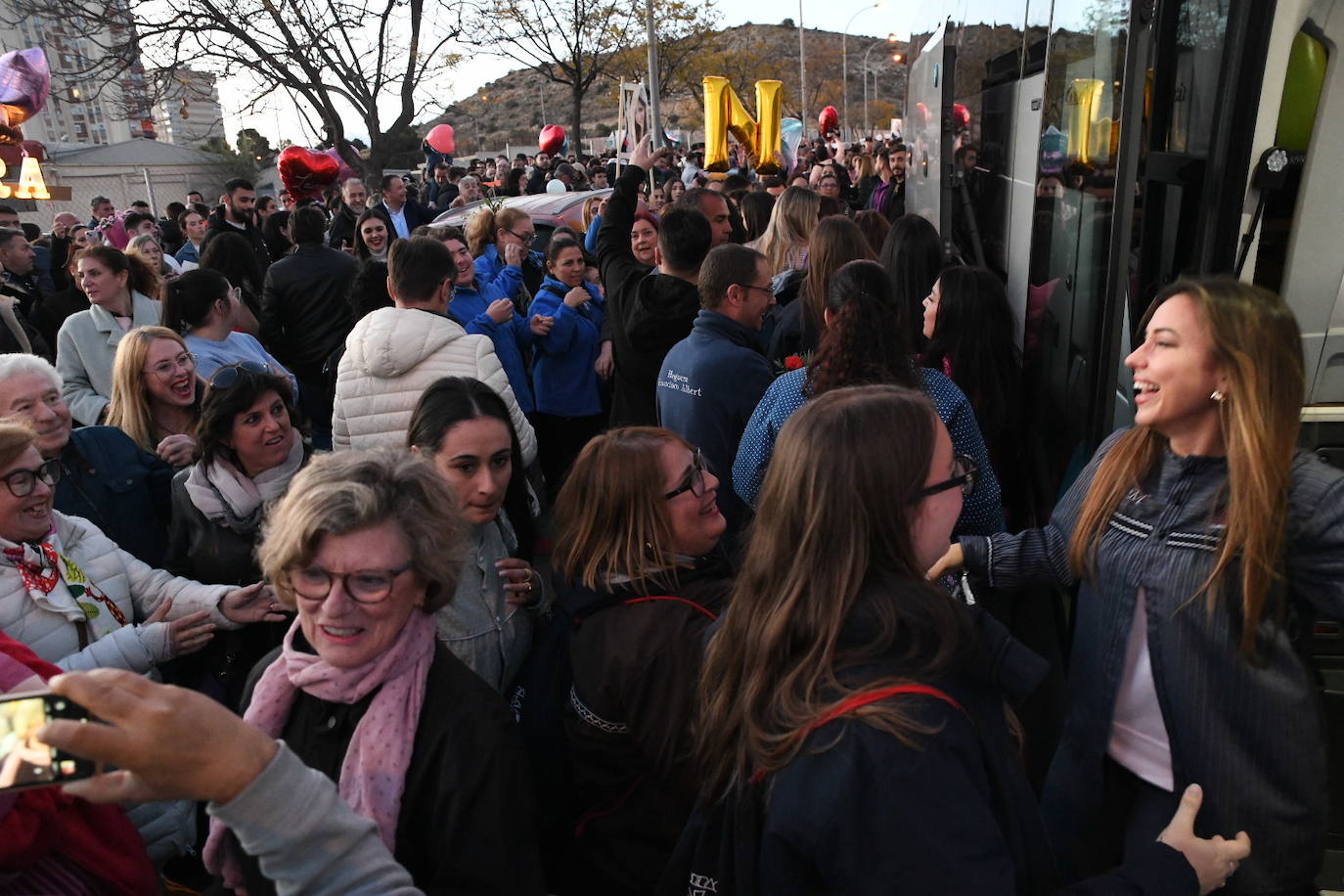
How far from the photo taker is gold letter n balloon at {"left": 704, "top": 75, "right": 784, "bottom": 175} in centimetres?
993

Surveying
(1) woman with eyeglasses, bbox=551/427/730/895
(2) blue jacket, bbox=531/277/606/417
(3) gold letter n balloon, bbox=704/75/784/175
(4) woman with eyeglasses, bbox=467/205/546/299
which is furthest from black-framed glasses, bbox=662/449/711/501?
(3) gold letter n balloon, bbox=704/75/784/175

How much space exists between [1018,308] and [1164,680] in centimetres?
366

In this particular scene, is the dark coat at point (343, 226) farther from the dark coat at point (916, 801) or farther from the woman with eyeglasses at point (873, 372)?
the dark coat at point (916, 801)

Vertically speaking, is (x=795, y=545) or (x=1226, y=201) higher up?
(x=1226, y=201)

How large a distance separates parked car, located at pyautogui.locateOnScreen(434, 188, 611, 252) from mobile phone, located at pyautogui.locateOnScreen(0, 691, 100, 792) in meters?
10.0

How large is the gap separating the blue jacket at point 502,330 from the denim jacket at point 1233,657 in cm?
332

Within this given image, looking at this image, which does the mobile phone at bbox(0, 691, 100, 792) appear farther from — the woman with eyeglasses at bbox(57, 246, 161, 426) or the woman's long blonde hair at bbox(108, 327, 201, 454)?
the woman with eyeglasses at bbox(57, 246, 161, 426)

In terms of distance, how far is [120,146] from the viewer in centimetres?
4600

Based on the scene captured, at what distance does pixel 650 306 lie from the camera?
4.50 meters

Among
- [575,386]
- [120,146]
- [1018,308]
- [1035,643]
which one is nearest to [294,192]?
[575,386]

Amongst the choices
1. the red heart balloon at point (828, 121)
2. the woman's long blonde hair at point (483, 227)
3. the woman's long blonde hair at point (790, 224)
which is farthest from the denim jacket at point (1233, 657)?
the red heart balloon at point (828, 121)

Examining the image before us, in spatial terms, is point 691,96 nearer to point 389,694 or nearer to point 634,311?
point 634,311

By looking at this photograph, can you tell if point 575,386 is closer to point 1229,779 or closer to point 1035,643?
point 1035,643

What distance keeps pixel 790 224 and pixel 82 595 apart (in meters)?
4.35
